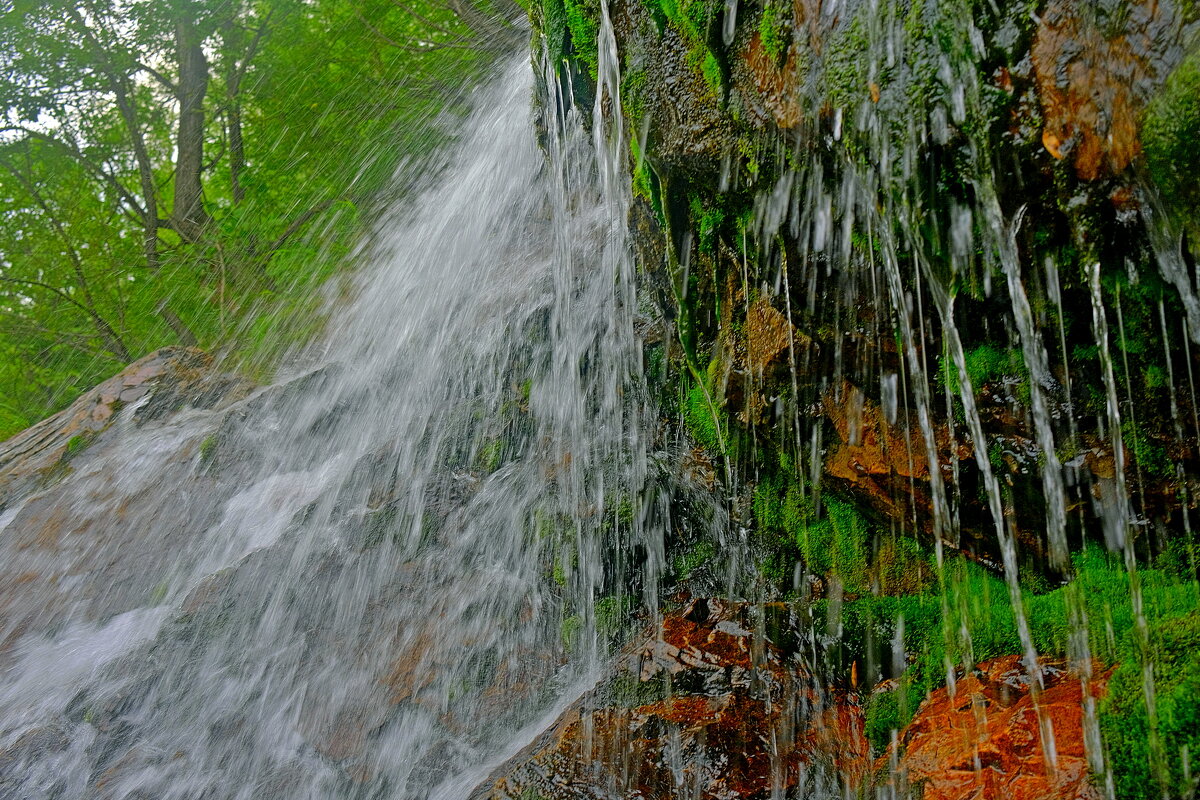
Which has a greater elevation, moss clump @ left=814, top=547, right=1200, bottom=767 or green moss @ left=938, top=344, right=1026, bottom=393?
green moss @ left=938, top=344, right=1026, bottom=393

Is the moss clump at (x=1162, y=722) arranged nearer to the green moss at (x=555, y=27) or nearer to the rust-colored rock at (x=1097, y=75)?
the rust-colored rock at (x=1097, y=75)

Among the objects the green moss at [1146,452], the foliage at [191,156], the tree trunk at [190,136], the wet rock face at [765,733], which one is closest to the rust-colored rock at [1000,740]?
the wet rock face at [765,733]

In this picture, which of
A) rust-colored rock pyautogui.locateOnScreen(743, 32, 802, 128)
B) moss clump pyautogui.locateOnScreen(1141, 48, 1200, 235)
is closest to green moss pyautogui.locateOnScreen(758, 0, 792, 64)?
rust-colored rock pyautogui.locateOnScreen(743, 32, 802, 128)

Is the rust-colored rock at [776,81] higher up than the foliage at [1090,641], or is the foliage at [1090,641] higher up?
the rust-colored rock at [776,81]

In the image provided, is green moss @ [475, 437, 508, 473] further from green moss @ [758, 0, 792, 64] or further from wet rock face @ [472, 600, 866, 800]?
green moss @ [758, 0, 792, 64]

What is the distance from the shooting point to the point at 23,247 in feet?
31.2

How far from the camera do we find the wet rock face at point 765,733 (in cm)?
220

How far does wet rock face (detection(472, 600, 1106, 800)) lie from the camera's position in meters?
2.20

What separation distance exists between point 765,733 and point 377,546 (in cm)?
324

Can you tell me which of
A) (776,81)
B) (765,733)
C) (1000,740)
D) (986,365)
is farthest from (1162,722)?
(776,81)

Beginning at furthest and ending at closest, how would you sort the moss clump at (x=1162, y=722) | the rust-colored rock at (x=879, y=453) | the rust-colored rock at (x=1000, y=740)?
the rust-colored rock at (x=879, y=453), the rust-colored rock at (x=1000, y=740), the moss clump at (x=1162, y=722)

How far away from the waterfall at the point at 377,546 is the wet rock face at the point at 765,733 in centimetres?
92

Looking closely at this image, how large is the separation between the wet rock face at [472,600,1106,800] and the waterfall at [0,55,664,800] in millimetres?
918

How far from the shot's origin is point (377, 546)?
520cm
